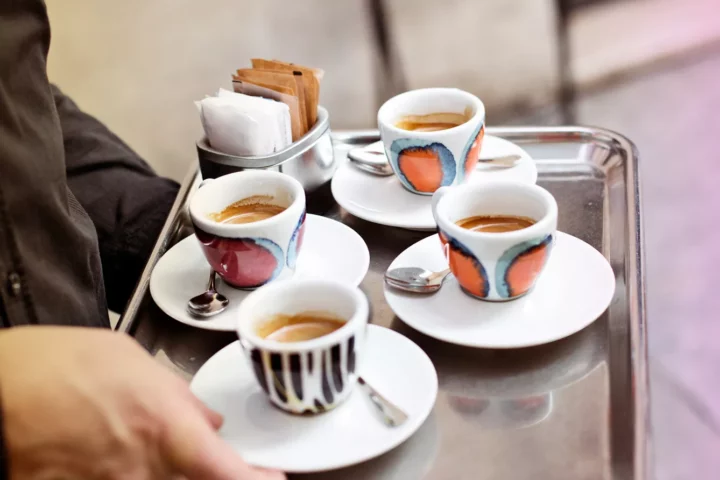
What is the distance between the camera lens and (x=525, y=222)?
587 millimetres

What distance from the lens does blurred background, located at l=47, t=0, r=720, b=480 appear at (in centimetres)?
120

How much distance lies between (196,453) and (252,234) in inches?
8.4

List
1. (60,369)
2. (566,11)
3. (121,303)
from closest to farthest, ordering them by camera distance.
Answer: (60,369) → (121,303) → (566,11)

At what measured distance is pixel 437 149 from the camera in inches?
26.4

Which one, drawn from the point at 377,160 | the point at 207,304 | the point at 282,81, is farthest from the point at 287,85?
the point at 207,304

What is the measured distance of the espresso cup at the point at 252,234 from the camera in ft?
1.86

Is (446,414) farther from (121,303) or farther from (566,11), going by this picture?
(566,11)

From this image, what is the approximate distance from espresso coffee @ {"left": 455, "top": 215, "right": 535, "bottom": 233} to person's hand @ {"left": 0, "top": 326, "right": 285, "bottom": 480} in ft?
0.91

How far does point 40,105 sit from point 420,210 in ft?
1.11

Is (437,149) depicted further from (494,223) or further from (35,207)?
(35,207)

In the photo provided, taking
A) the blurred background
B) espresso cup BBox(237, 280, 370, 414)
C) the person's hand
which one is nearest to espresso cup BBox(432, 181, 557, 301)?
Result: espresso cup BBox(237, 280, 370, 414)

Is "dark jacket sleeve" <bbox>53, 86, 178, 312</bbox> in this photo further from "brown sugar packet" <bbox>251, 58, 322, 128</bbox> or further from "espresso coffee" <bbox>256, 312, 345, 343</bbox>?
"espresso coffee" <bbox>256, 312, 345, 343</bbox>

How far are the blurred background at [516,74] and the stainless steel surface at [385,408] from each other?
2.81ft

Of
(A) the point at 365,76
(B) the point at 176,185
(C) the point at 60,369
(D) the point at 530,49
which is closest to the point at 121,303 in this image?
(B) the point at 176,185
